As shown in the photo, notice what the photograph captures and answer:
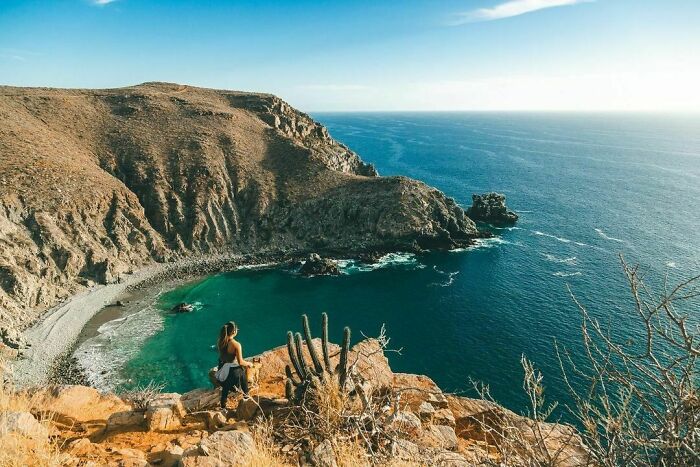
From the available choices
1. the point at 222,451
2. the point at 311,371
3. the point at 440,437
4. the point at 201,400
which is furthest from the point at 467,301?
the point at 222,451

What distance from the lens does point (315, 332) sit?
151 feet

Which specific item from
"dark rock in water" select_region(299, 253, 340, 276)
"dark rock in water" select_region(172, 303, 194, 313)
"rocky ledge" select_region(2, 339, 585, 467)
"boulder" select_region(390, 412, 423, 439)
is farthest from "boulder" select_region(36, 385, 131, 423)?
"dark rock in water" select_region(299, 253, 340, 276)

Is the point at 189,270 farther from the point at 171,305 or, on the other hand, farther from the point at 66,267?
the point at 66,267

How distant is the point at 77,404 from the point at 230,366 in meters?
4.61

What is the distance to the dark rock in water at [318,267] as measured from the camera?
218ft

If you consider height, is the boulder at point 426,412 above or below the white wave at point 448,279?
above

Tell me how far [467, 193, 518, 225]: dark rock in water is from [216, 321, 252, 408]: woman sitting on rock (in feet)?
279

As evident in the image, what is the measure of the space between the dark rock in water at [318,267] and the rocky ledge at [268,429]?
50.0 metres

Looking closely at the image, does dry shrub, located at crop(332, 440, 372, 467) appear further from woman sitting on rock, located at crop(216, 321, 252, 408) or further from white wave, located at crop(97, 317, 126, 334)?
white wave, located at crop(97, 317, 126, 334)

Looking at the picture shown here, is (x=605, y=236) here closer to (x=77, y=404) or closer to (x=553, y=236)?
(x=553, y=236)

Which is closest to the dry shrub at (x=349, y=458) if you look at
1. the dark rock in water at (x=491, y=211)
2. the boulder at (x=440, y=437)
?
the boulder at (x=440, y=437)

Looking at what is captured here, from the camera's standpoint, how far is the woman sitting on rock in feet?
38.9

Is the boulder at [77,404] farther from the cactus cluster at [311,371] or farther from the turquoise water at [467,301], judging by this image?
the turquoise water at [467,301]

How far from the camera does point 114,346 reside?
152 ft
